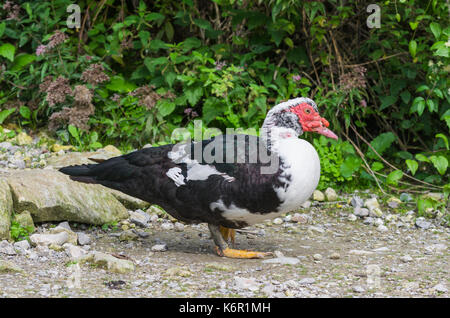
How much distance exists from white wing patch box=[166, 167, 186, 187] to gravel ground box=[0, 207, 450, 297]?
43 centimetres

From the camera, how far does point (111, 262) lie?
11.1 ft

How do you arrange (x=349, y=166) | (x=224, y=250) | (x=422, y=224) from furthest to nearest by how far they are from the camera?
(x=349, y=166), (x=422, y=224), (x=224, y=250)

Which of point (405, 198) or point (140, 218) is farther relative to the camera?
point (405, 198)

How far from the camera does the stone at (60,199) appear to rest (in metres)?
4.02

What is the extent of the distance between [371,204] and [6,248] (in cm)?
257

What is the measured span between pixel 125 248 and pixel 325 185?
74.8 inches

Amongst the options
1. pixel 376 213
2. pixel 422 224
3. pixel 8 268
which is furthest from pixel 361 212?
pixel 8 268

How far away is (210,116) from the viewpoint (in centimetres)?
539

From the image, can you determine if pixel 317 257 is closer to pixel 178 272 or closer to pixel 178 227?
pixel 178 272

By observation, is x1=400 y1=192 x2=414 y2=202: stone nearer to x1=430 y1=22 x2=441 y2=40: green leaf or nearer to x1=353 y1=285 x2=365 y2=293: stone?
x1=430 y1=22 x2=441 y2=40: green leaf

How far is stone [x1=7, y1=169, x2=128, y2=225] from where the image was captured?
402 centimetres

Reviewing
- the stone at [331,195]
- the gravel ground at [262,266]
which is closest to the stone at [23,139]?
the gravel ground at [262,266]
